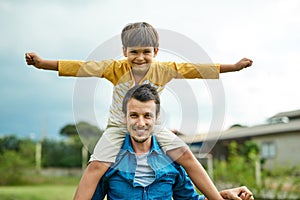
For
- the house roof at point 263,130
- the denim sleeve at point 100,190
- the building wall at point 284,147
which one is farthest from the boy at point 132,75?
the building wall at point 284,147

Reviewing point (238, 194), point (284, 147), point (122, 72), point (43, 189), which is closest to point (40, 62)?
point (122, 72)

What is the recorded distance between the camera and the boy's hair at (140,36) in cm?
292

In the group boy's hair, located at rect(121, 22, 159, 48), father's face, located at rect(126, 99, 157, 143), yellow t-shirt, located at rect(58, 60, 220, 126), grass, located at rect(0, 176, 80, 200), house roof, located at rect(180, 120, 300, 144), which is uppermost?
boy's hair, located at rect(121, 22, 159, 48)

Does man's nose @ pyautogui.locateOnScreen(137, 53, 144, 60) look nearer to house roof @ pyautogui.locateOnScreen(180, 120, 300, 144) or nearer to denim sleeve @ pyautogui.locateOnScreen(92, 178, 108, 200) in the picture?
denim sleeve @ pyautogui.locateOnScreen(92, 178, 108, 200)

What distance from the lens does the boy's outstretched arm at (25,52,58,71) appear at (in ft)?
9.61

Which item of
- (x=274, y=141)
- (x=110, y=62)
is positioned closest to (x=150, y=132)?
(x=110, y=62)

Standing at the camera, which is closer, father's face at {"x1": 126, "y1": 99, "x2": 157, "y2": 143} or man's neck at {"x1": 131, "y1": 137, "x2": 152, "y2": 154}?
father's face at {"x1": 126, "y1": 99, "x2": 157, "y2": 143}

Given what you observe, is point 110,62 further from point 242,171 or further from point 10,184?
point 10,184

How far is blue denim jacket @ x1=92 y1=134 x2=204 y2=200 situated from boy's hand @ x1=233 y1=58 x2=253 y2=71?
2.16 ft

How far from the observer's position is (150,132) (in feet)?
9.72

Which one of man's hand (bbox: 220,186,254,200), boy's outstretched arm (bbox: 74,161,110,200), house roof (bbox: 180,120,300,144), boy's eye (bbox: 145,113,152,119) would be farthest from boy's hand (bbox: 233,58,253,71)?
house roof (bbox: 180,120,300,144)

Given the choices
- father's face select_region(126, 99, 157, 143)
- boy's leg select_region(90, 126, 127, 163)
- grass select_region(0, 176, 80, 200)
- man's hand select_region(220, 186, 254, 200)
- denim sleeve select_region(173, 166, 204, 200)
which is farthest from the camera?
grass select_region(0, 176, 80, 200)

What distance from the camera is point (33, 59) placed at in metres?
2.95

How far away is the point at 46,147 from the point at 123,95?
25.0 meters
